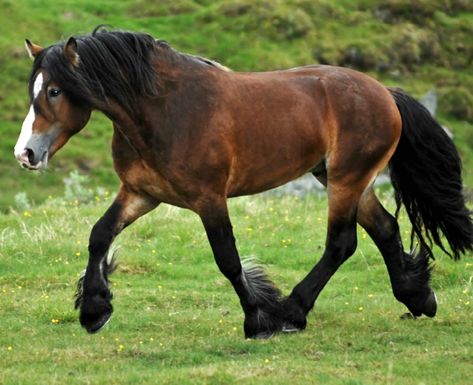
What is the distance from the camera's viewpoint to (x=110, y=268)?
30.9 feet

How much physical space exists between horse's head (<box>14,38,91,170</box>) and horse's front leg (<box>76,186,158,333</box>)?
911 millimetres

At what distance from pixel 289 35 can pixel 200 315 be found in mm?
36129

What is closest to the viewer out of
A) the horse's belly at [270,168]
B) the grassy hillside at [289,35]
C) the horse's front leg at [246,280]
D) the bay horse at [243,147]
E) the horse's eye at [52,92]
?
the horse's eye at [52,92]

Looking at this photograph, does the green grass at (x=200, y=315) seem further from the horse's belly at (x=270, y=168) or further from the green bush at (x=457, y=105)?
Answer: the green bush at (x=457, y=105)

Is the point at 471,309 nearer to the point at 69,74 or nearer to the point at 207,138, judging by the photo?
the point at 207,138

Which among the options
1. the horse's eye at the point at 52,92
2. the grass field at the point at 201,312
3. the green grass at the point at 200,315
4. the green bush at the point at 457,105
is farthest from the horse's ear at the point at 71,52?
the green bush at the point at 457,105

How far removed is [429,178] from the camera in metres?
10.3

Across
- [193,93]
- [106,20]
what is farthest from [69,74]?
[106,20]

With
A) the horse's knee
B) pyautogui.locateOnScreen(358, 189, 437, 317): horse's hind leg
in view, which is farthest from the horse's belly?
pyautogui.locateOnScreen(358, 189, 437, 317): horse's hind leg

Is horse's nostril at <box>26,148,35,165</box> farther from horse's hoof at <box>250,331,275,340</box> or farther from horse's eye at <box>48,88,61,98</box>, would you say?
horse's hoof at <box>250,331,275,340</box>

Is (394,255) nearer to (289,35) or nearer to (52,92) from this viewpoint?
(52,92)

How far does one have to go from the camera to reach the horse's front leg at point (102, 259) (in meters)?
9.10

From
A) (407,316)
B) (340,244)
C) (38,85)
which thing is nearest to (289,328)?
(340,244)

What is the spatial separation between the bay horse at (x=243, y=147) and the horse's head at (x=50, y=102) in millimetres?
11
